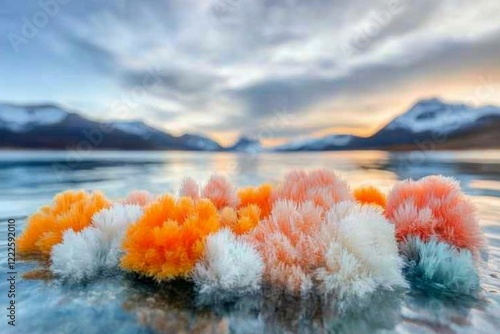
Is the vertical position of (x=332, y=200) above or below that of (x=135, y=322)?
above

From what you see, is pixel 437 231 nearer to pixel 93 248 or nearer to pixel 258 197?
pixel 258 197

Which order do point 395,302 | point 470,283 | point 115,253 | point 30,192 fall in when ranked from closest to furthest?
point 395,302 < point 470,283 < point 115,253 < point 30,192

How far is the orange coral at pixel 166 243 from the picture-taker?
96.7 inches

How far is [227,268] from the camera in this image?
2324 mm

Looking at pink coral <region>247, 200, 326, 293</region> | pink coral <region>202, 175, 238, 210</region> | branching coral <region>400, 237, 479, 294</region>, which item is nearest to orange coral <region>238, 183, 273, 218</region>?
pink coral <region>202, 175, 238, 210</region>

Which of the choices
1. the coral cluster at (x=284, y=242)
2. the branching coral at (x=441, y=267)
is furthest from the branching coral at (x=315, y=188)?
the branching coral at (x=441, y=267)

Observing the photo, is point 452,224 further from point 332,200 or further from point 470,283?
point 332,200

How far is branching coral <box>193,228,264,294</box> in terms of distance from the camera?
2.32 metres

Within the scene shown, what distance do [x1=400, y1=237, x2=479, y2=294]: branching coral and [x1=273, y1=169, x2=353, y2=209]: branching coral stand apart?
73 centimetres

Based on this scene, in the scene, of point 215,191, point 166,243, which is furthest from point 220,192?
point 166,243

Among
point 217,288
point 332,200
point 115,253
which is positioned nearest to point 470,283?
point 332,200

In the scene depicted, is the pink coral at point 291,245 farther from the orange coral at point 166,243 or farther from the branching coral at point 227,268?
the orange coral at point 166,243

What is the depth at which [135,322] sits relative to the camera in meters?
2.00

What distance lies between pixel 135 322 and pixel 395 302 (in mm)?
1585
